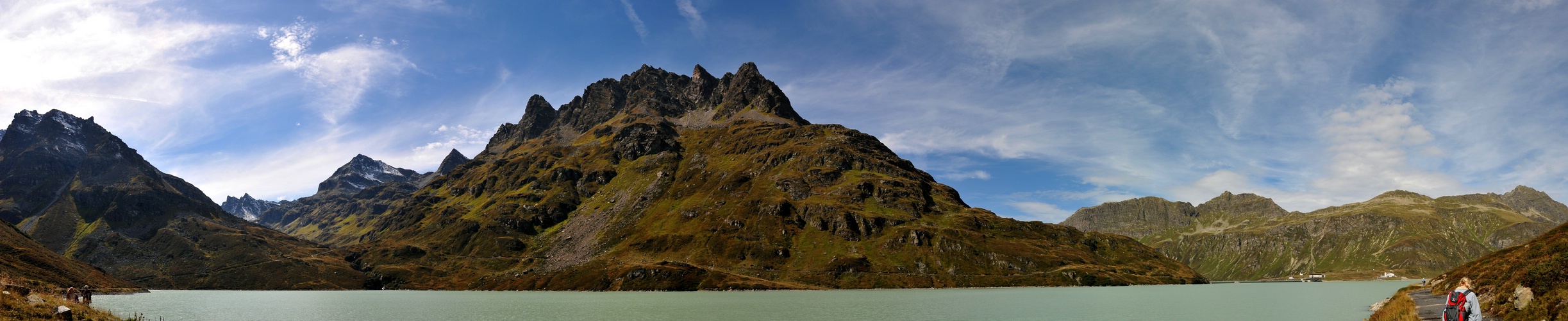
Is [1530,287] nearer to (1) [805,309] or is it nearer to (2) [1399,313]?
(2) [1399,313]

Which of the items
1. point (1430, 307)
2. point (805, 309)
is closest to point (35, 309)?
point (805, 309)

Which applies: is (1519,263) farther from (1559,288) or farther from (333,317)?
(333,317)

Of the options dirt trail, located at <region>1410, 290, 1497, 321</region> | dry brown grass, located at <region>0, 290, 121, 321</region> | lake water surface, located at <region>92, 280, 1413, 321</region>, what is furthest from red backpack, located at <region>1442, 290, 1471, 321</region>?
dry brown grass, located at <region>0, 290, 121, 321</region>

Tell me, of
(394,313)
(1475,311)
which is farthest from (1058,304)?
(394,313)

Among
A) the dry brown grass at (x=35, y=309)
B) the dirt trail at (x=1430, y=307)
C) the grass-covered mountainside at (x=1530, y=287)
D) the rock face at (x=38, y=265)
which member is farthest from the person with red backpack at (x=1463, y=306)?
the rock face at (x=38, y=265)

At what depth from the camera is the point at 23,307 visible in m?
36.9

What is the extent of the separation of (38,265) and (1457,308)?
239429 mm

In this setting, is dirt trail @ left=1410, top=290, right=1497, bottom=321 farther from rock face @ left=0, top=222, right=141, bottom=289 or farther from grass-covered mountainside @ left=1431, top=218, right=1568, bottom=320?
rock face @ left=0, top=222, right=141, bottom=289

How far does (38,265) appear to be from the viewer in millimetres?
158375

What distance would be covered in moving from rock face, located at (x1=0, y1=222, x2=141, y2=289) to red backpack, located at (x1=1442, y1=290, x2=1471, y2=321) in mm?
196744

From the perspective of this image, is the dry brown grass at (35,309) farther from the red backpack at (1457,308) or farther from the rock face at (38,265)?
the rock face at (38,265)

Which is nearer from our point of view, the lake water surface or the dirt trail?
the dirt trail

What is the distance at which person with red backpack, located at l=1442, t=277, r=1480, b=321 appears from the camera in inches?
990

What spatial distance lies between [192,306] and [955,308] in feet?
424
